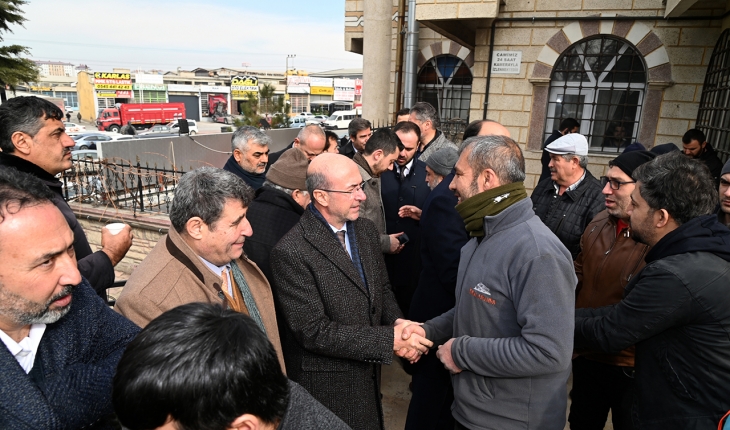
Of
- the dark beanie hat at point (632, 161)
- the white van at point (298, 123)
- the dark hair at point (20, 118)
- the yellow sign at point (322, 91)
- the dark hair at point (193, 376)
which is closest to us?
the dark hair at point (193, 376)

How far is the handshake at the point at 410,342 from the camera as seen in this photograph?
2.21 meters

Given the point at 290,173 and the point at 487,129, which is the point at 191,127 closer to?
the point at 487,129

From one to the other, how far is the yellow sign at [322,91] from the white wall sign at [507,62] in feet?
185

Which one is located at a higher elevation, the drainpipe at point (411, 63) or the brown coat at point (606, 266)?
the drainpipe at point (411, 63)

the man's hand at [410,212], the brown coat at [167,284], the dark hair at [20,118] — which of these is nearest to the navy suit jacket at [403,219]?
the man's hand at [410,212]

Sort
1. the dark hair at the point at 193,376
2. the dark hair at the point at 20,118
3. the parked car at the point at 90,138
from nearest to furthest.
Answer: the dark hair at the point at 193,376 < the dark hair at the point at 20,118 < the parked car at the point at 90,138

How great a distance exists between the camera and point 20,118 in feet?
8.36

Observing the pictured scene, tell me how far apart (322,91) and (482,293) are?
6448 centimetres

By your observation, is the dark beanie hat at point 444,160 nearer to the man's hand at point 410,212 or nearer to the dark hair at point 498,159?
the man's hand at point 410,212

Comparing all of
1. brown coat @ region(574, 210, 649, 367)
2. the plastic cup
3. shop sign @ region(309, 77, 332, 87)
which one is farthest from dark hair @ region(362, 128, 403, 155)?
shop sign @ region(309, 77, 332, 87)

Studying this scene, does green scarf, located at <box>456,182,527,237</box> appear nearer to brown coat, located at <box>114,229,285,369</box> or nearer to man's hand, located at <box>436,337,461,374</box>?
man's hand, located at <box>436,337,461,374</box>

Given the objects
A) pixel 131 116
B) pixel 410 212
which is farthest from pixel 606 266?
pixel 131 116

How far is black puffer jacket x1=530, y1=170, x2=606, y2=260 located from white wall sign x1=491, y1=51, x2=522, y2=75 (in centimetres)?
578

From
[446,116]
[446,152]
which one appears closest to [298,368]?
[446,152]
